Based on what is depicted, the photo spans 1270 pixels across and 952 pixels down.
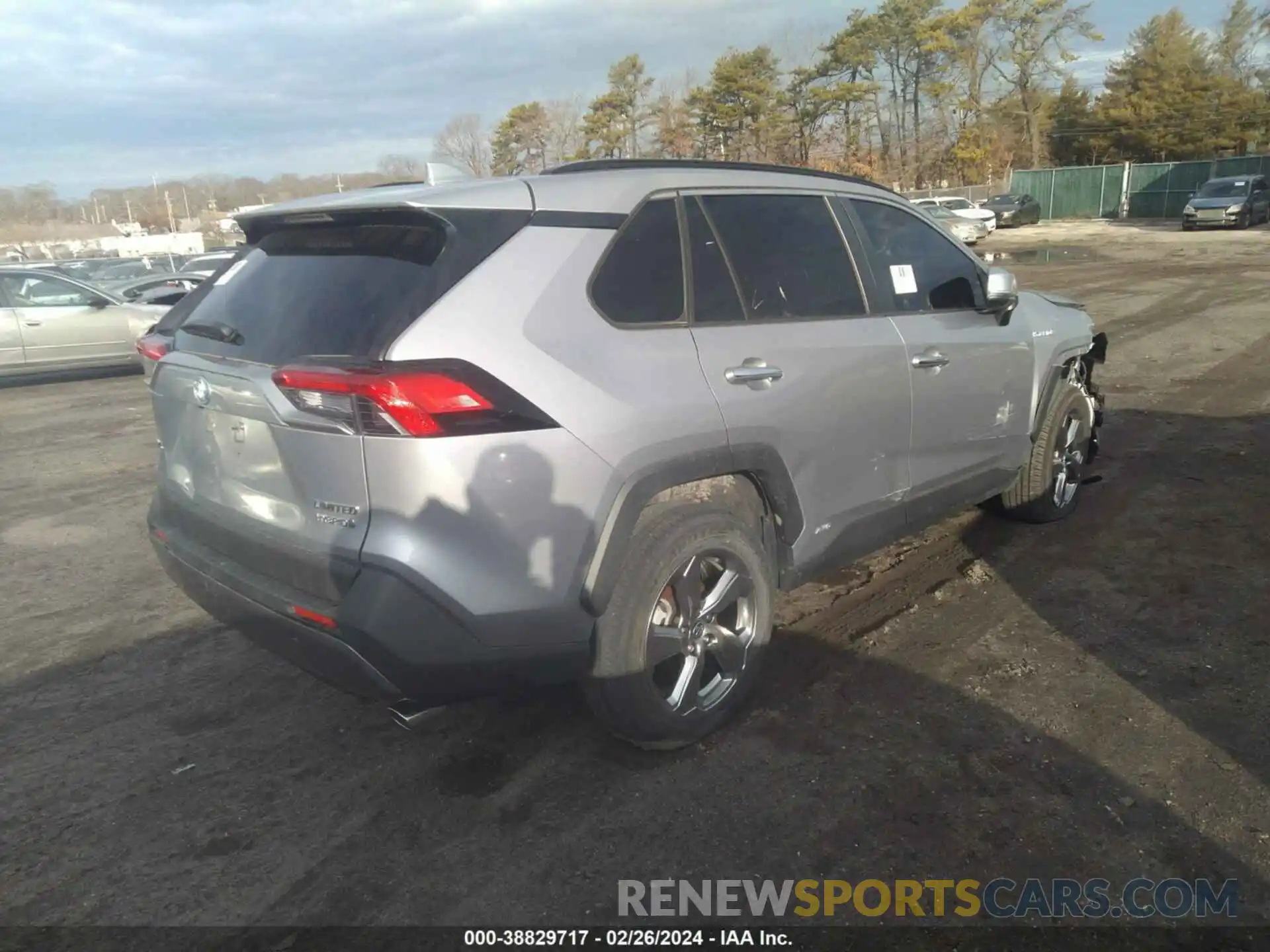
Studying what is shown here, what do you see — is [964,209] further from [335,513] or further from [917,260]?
[335,513]

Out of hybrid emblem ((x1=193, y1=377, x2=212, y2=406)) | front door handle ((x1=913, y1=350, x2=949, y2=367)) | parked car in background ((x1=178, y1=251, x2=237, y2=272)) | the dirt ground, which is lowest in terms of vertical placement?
the dirt ground

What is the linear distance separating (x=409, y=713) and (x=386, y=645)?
369mm

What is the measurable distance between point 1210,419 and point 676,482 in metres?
6.14

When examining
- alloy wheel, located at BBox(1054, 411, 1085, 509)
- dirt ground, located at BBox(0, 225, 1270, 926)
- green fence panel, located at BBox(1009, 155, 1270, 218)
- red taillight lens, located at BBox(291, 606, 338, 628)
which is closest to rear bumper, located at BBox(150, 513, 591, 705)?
red taillight lens, located at BBox(291, 606, 338, 628)

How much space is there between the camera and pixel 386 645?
8.04 ft

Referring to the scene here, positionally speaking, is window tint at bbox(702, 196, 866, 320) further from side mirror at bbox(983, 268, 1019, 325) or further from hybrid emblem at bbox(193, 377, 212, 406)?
hybrid emblem at bbox(193, 377, 212, 406)

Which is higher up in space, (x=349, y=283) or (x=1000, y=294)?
(x=349, y=283)

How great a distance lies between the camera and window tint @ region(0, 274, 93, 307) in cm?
1191

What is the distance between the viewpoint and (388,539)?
95.3 inches

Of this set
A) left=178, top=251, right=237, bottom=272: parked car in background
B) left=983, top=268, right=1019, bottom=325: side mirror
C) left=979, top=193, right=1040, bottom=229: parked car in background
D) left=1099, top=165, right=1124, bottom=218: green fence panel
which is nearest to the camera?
left=983, top=268, right=1019, bottom=325: side mirror

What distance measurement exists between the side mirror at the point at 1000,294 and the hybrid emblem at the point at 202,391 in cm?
330

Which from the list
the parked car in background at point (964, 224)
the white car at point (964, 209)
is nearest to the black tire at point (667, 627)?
the parked car in background at point (964, 224)

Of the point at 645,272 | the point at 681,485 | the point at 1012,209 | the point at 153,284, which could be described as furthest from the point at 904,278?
the point at 1012,209

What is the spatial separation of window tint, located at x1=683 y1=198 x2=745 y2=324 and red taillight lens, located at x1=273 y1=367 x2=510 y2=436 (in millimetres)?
945
